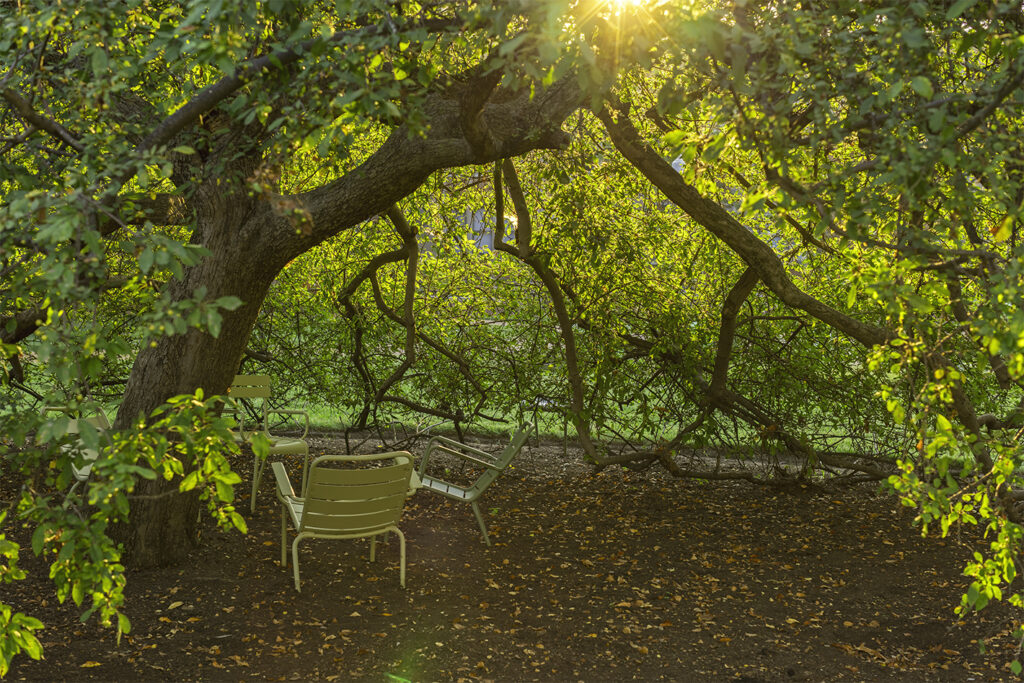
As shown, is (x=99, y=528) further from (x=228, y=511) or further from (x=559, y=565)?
(x=559, y=565)

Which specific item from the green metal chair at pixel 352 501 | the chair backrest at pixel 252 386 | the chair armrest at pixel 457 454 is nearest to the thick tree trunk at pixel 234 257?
the green metal chair at pixel 352 501

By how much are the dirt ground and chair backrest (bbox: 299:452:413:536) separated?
0.41 m

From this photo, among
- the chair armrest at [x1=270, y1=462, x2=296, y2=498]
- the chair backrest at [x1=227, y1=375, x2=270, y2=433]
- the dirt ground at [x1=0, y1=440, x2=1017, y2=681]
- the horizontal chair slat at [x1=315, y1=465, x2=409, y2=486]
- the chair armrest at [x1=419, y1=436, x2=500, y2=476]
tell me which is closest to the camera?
the dirt ground at [x1=0, y1=440, x2=1017, y2=681]

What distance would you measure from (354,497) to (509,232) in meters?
4.01

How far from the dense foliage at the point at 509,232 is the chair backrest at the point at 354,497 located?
27.6 inches

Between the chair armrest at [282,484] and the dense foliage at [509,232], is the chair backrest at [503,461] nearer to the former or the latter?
the dense foliage at [509,232]

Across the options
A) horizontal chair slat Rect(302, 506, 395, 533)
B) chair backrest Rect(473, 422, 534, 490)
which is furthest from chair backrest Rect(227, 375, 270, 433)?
horizontal chair slat Rect(302, 506, 395, 533)

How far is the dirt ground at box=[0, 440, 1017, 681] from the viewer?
4.46 meters

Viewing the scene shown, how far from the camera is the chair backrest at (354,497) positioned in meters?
5.00

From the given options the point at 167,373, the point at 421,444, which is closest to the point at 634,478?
the point at 421,444

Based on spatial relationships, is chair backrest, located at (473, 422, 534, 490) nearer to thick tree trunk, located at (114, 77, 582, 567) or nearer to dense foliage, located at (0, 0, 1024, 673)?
dense foliage, located at (0, 0, 1024, 673)

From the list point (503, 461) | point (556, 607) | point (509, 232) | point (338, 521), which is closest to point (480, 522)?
point (503, 461)

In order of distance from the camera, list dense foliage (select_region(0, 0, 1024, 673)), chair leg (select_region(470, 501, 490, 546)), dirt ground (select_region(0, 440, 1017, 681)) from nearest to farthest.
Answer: dense foliage (select_region(0, 0, 1024, 673)) < dirt ground (select_region(0, 440, 1017, 681)) < chair leg (select_region(470, 501, 490, 546))

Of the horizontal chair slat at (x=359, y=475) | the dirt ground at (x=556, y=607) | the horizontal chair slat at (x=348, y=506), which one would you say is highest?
the horizontal chair slat at (x=359, y=475)
